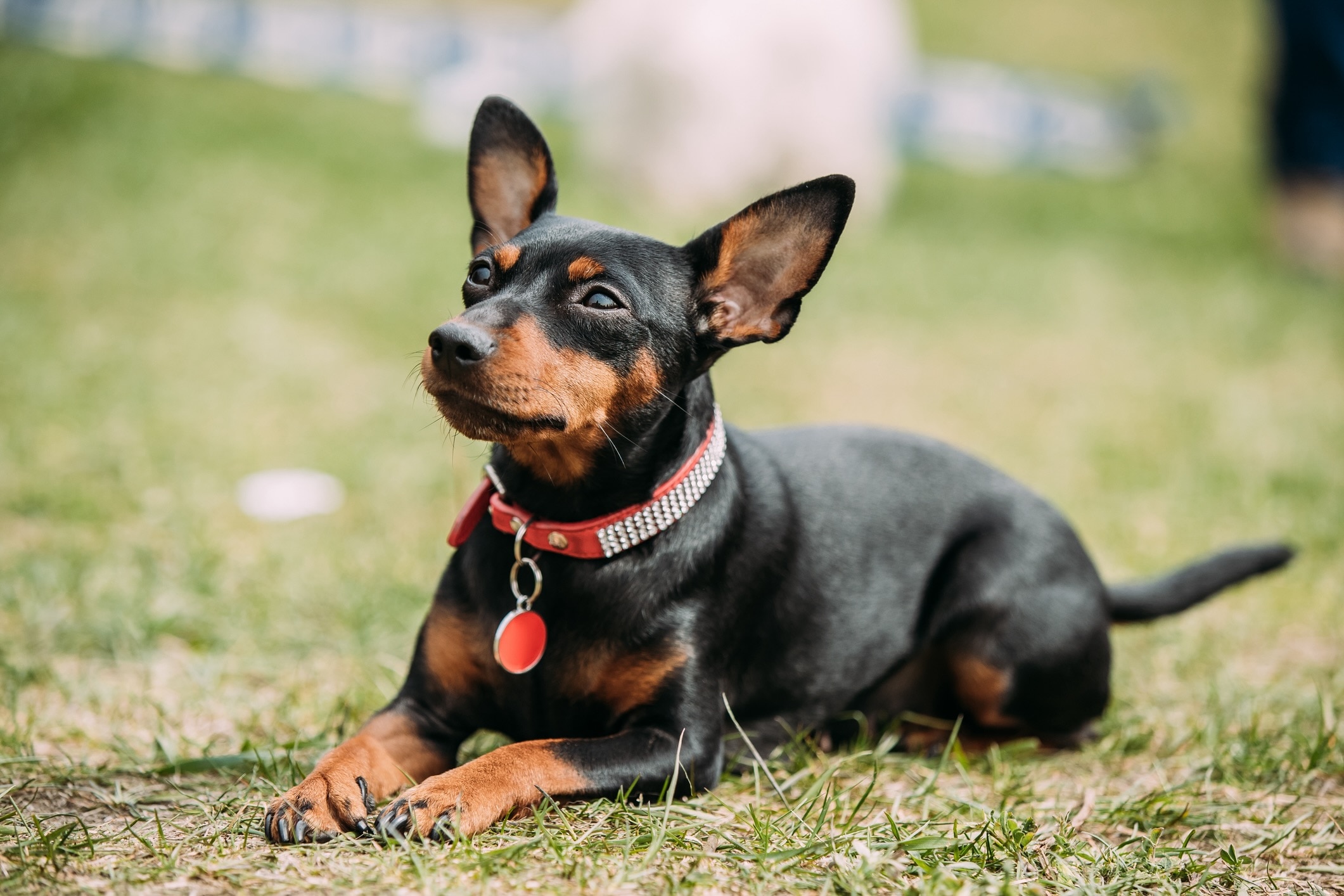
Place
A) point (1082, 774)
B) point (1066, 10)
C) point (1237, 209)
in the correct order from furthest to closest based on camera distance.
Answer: point (1066, 10), point (1237, 209), point (1082, 774)

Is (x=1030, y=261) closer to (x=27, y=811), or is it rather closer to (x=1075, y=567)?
(x=1075, y=567)

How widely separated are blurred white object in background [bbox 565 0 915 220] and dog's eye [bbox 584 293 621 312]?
8923 millimetres

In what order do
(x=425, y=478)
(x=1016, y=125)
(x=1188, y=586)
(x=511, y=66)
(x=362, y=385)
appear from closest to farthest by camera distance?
(x=1188, y=586) < (x=425, y=478) < (x=362, y=385) < (x=511, y=66) < (x=1016, y=125)

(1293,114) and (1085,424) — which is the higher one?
(1293,114)

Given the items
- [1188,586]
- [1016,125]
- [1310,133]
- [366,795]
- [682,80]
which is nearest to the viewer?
[366,795]

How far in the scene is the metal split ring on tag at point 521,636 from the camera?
298cm

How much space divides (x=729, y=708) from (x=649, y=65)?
9498 millimetres

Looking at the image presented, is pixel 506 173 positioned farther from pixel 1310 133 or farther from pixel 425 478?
pixel 1310 133

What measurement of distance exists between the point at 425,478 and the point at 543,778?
11.1 feet

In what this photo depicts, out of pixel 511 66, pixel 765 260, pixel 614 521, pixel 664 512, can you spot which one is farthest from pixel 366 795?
pixel 511 66

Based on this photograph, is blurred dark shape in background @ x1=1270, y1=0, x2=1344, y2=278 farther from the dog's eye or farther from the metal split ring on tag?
the metal split ring on tag

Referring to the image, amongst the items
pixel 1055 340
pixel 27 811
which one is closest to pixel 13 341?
pixel 27 811

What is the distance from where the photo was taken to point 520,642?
2986 mm

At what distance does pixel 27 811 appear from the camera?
279 centimetres
